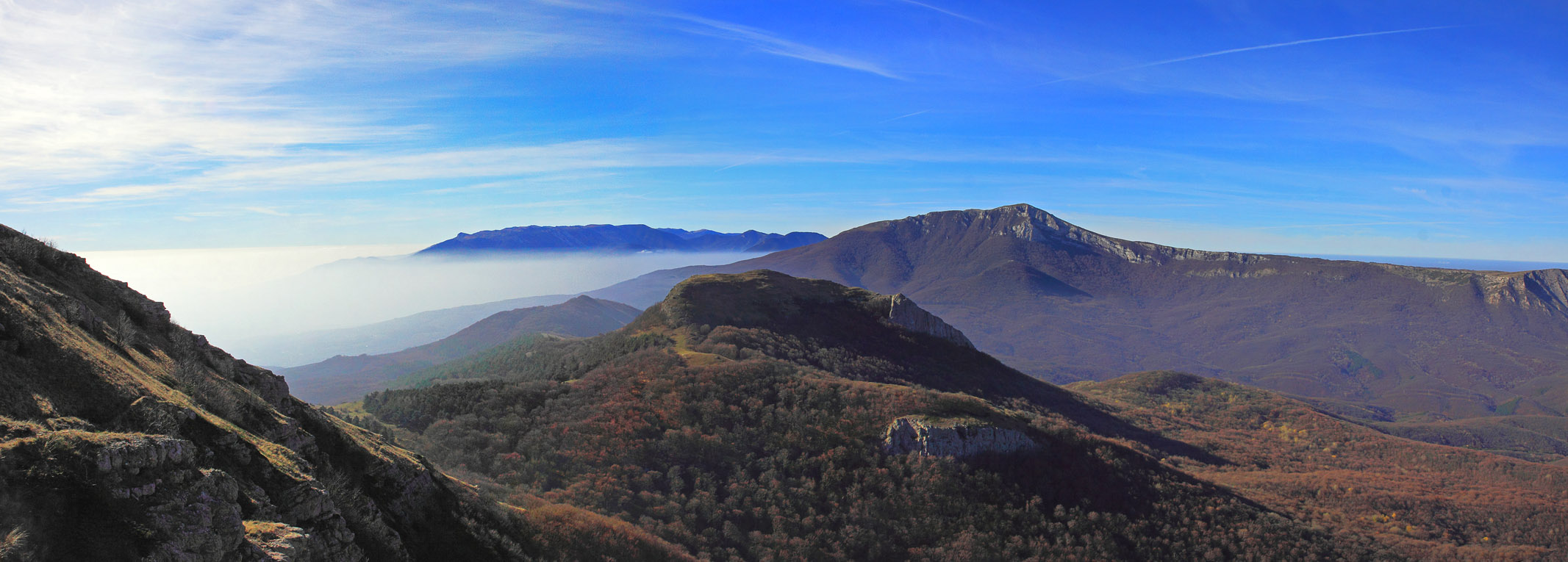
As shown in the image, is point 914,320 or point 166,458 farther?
point 914,320

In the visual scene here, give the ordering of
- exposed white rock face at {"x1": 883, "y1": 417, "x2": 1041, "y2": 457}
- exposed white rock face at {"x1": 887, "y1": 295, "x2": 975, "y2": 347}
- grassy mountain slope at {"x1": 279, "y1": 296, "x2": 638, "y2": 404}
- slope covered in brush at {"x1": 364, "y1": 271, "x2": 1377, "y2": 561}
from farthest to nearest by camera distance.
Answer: grassy mountain slope at {"x1": 279, "y1": 296, "x2": 638, "y2": 404} → exposed white rock face at {"x1": 887, "y1": 295, "x2": 975, "y2": 347} → exposed white rock face at {"x1": 883, "y1": 417, "x2": 1041, "y2": 457} → slope covered in brush at {"x1": 364, "y1": 271, "x2": 1377, "y2": 561}

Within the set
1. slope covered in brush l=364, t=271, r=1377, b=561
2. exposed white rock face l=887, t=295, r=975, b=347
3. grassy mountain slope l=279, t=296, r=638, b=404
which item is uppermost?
exposed white rock face l=887, t=295, r=975, b=347

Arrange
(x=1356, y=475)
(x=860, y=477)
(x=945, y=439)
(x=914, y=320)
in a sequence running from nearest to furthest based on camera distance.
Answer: (x=860, y=477) < (x=945, y=439) < (x=1356, y=475) < (x=914, y=320)

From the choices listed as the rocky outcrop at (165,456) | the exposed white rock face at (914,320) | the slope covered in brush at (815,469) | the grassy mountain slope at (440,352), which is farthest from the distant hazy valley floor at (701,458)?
the grassy mountain slope at (440,352)

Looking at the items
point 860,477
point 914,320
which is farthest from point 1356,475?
point 860,477

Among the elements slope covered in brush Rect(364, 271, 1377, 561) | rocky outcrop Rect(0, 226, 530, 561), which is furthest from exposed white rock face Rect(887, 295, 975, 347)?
rocky outcrop Rect(0, 226, 530, 561)

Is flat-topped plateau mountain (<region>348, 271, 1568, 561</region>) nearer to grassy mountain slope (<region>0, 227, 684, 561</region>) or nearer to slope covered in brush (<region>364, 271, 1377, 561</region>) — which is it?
slope covered in brush (<region>364, 271, 1377, 561</region>)

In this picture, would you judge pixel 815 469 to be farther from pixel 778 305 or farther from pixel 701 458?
pixel 778 305

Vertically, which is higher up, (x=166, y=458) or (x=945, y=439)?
(x=166, y=458)
